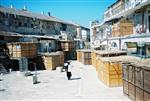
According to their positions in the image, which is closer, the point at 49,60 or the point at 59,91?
the point at 59,91

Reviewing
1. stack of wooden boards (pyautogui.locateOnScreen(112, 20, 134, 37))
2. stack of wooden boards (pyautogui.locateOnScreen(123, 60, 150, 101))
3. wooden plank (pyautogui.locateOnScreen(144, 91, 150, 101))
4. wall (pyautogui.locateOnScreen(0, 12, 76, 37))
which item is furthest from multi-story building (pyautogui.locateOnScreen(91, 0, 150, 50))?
wall (pyautogui.locateOnScreen(0, 12, 76, 37))

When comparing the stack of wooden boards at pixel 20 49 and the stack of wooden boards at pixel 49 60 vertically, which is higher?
the stack of wooden boards at pixel 20 49

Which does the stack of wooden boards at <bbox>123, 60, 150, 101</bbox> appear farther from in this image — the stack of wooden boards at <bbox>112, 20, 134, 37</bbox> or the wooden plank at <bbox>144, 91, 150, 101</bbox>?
the stack of wooden boards at <bbox>112, 20, 134, 37</bbox>

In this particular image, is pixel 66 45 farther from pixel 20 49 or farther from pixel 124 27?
pixel 124 27

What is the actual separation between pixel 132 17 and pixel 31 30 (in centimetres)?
2137

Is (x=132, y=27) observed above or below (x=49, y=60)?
above

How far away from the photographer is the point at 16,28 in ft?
139

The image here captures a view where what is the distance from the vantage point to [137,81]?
14367 mm

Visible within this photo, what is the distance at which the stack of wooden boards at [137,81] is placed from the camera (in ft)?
43.0

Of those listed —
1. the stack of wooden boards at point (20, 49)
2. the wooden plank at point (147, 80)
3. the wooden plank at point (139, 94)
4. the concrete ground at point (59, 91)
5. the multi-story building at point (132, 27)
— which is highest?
the multi-story building at point (132, 27)

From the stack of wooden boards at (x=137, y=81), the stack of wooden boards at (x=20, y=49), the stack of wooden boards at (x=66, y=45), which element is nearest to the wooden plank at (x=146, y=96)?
the stack of wooden boards at (x=137, y=81)

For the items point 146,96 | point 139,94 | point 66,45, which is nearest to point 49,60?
point 66,45

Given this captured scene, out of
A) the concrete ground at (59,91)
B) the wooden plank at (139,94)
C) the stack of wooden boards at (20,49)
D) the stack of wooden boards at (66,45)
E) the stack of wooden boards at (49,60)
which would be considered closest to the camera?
the wooden plank at (139,94)

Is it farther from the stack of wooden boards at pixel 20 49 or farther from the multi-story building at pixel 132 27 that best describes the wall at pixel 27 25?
the multi-story building at pixel 132 27
